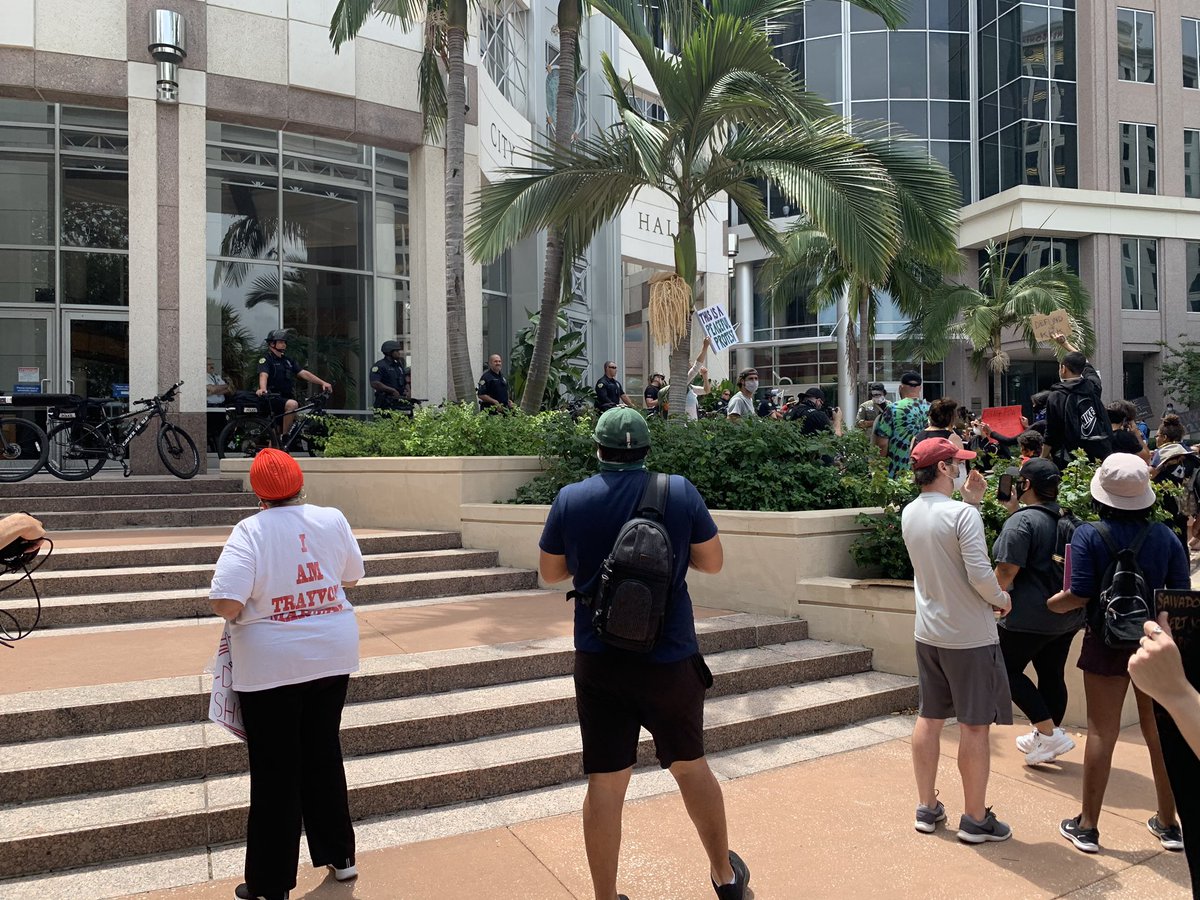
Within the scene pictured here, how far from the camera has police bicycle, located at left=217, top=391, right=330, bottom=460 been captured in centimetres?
1225

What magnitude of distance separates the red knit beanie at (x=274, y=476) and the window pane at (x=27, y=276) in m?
12.4

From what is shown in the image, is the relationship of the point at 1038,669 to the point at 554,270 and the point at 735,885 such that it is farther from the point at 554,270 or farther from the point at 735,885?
the point at 554,270

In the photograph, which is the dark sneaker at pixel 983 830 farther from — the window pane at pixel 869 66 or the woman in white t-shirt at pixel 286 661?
the window pane at pixel 869 66

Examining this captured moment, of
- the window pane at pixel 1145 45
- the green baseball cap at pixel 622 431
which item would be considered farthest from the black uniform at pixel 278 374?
the window pane at pixel 1145 45

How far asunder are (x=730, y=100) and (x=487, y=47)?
27.3 ft

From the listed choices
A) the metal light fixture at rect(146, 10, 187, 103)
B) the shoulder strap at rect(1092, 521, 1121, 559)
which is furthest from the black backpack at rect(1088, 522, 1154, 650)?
the metal light fixture at rect(146, 10, 187, 103)

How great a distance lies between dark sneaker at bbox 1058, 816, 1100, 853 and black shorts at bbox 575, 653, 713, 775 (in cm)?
211

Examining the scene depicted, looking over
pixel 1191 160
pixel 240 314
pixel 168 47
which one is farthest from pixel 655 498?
pixel 1191 160

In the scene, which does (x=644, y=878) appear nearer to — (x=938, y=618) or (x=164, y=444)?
(x=938, y=618)

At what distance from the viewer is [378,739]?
16.7 feet

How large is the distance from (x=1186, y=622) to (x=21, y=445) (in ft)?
38.0

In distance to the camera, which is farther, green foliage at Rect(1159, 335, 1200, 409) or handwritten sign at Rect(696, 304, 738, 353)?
green foliage at Rect(1159, 335, 1200, 409)

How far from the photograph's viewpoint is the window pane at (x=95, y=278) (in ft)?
46.5

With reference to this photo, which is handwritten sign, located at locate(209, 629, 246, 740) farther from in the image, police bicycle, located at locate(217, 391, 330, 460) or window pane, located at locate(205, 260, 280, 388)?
window pane, located at locate(205, 260, 280, 388)
